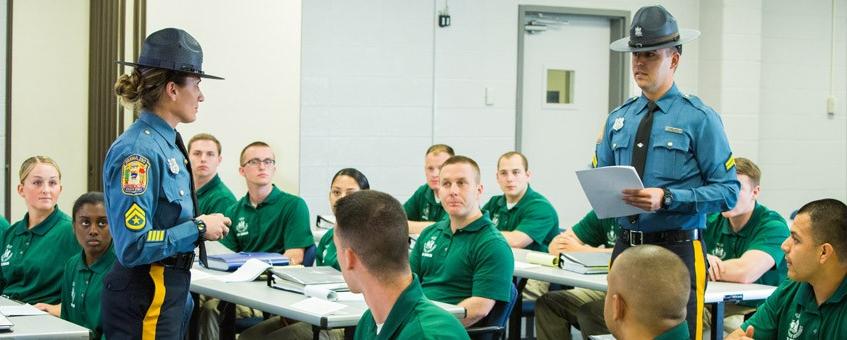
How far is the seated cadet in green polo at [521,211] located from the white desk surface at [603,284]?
0.84m

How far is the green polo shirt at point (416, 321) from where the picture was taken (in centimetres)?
A: 233

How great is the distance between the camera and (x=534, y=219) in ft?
20.0

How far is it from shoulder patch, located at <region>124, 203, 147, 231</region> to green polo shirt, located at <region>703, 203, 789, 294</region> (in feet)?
9.34

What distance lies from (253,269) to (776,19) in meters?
5.57

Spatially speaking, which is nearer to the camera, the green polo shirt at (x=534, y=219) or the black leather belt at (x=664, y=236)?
the black leather belt at (x=664, y=236)

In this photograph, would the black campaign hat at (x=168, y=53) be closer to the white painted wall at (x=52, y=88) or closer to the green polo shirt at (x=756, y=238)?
the green polo shirt at (x=756, y=238)

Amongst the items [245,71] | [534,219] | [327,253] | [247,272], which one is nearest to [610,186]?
[247,272]

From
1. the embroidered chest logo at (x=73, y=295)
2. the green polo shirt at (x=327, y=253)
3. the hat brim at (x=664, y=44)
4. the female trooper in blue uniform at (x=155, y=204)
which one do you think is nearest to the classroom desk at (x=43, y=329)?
the female trooper in blue uniform at (x=155, y=204)

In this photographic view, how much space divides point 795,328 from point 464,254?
1.49 m

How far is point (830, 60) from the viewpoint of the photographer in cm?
886

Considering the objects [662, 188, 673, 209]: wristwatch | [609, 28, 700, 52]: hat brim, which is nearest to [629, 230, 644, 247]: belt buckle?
[662, 188, 673, 209]: wristwatch

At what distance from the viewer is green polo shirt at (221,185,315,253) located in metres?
5.71

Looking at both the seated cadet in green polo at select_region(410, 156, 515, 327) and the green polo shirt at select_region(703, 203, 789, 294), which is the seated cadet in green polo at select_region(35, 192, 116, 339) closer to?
the seated cadet in green polo at select_region(410, 156, 515, 327)

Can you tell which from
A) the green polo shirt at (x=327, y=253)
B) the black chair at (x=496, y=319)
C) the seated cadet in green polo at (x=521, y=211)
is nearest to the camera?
the black chair at (x=496, y=319)
